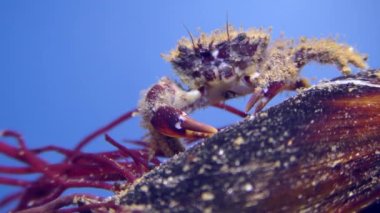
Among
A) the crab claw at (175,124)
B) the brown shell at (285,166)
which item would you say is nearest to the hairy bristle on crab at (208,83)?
the crab claw at (175,124)

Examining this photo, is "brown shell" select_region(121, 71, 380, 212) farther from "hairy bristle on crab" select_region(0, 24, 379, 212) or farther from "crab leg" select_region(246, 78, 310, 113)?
"crab leg" select_region(246, 78, 310, 113)

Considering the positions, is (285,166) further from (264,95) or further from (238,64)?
(238,64)

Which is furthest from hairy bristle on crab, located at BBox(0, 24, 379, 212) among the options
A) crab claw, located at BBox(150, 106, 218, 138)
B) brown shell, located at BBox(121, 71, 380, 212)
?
brown shell, located at BBox(121, 71, 380, 212)

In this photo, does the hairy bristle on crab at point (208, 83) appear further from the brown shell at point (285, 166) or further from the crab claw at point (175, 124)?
→ the brown shell at point (285, 166)

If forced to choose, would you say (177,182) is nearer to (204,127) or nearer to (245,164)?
(245,164)

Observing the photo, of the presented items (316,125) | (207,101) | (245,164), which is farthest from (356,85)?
(207,101)

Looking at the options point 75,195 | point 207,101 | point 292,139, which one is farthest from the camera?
point 207,101

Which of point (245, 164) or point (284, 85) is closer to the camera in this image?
point (245, 164)

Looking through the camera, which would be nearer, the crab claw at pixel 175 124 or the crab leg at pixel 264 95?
the crab claw at pixel 175 124
